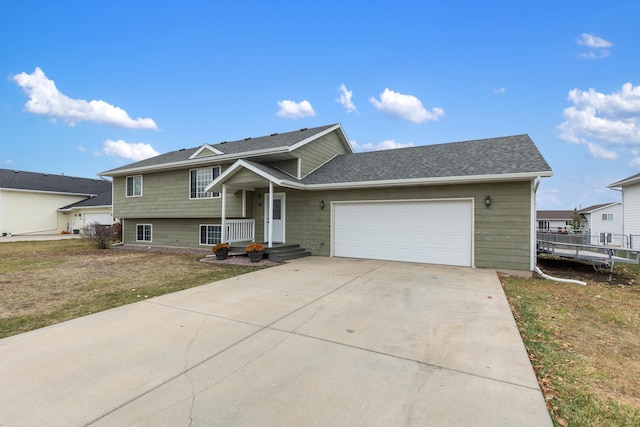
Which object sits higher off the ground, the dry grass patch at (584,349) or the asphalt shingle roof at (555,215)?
the asphalt shingle roof at (555,215)

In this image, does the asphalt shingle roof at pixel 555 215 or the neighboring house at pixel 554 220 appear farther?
Answer: the asphalt shingle roof at pixel 555 215

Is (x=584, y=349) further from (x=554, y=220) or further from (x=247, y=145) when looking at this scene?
(x=554, y=220)

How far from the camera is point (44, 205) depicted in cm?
2477

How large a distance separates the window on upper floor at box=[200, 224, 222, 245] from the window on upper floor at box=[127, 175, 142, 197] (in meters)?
4.51

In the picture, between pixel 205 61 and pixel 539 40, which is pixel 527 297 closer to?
pixel 539 40

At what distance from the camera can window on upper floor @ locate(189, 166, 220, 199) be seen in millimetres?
13159

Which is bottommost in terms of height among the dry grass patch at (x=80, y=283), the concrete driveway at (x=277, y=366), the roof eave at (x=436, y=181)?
the dry grass patch at (x=80, y=283)

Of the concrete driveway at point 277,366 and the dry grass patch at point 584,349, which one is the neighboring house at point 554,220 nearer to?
the dry grass patch at point 584,349

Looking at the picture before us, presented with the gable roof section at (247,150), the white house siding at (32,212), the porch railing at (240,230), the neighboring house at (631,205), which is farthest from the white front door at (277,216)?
the white house siding at (32,212)

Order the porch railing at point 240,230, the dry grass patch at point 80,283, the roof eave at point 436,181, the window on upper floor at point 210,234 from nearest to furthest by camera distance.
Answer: the dry grass patch at point 80,283 < the roof eave at point 436,181 < the porch railing at point 240,230 < the window on upper floor at point 210,234

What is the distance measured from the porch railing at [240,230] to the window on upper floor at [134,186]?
717cm

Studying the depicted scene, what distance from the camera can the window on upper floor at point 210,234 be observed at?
1390 cm

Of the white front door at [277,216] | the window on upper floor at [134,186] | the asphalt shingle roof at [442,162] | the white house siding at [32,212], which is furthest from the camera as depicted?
the white house siding at [32,212]

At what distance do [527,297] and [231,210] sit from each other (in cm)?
1061
